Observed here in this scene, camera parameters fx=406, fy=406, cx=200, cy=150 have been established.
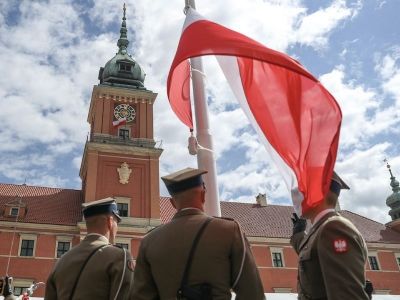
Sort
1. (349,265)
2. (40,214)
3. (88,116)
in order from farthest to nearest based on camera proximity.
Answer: (88,116) → (40,214) → (349,265)

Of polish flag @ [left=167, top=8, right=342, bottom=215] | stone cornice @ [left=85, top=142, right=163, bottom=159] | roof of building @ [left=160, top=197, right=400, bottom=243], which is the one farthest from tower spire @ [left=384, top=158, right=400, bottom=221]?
polish flag @ [left=167, top=8, right=342, bottom=215]

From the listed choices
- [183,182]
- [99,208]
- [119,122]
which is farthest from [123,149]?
[183,182]

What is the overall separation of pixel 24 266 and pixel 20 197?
17.9 feet

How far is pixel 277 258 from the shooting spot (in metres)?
29.2

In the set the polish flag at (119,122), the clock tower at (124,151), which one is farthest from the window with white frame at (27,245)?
the polish flag at (119,122)

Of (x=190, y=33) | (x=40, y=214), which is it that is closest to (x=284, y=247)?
(x=40, y=214)

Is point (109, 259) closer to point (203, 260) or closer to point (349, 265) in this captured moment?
point (203, 260)

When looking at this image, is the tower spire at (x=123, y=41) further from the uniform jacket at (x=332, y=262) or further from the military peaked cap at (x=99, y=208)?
the uniform jacket at (x=332, y=262)

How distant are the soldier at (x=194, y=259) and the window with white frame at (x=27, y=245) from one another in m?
23.2

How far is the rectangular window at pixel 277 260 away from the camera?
28844mm

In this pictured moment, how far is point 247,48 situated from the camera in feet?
13.0

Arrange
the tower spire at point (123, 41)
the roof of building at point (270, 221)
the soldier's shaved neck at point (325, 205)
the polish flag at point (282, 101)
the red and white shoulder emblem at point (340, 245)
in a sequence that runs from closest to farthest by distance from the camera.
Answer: the red and white shoulder emblem at point (340, 245), the soldier's shaved neck at point (325, 205), the polish flag at point (282, 101), the roof of building at point (270, 221), the tower spire at point (123, 41)

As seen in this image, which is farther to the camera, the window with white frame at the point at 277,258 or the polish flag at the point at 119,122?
the window with white frame at the point at 277,258

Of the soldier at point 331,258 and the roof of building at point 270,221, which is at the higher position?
the roof of building at point 270,221
